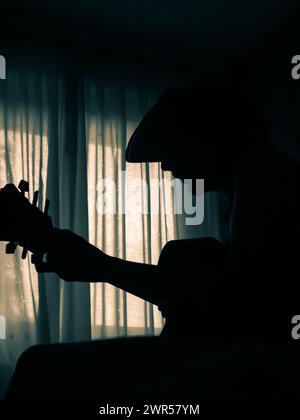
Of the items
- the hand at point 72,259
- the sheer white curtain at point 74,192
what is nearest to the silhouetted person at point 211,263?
the hand at point 72,259

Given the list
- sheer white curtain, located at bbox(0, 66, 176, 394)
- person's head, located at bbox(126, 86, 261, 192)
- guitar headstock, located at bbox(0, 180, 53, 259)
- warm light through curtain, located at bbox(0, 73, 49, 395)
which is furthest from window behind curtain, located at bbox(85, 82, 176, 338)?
guitar headstock, located at bbox(0, 180, 53, 259)

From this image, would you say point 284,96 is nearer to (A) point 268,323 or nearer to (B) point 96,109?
(B) point 96,109

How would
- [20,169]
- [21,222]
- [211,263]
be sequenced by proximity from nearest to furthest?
[21,222] < [211,263] < [20,169]

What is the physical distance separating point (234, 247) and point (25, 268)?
1.68 metres

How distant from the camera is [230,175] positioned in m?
1.10

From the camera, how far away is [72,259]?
34.6 inches

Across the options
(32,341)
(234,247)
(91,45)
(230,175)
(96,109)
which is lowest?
(32,341)

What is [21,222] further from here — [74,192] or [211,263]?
[74,192]

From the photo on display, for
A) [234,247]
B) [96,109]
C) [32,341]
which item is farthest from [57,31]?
[234,247]

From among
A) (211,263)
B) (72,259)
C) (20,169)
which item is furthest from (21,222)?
(20,169)

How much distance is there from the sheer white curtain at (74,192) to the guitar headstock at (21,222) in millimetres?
1519

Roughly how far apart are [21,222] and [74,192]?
1.68 meters
